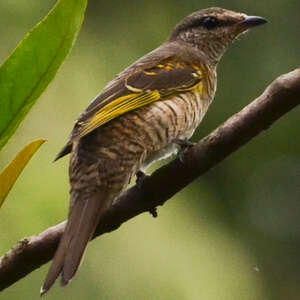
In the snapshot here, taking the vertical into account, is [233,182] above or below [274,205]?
above

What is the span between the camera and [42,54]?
173 cm

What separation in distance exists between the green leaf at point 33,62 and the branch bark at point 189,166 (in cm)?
36

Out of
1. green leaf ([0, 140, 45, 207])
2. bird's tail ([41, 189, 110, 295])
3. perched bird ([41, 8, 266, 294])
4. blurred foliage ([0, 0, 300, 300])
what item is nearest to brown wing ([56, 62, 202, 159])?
perched bird ([41, 8, 266, 294])

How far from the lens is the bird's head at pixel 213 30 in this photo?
3.97 meters

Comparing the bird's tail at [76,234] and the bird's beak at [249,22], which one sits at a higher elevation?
the bird's tail at [76,234]

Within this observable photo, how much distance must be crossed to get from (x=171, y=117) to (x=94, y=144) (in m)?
0.39

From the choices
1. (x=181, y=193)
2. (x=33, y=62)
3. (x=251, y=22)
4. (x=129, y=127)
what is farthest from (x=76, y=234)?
(x=181, y=193)

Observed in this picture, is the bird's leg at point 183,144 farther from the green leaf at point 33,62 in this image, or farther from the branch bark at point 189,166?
the green leaf at point 33,62

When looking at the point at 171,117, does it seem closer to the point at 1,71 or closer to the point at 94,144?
the point at 94,144

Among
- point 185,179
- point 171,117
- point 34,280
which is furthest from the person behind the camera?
point 34,280

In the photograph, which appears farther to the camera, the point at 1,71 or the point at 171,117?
the point at 171,117

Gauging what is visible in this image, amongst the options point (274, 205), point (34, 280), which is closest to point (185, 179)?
point (34, 280)

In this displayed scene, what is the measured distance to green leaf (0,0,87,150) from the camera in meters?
1.71

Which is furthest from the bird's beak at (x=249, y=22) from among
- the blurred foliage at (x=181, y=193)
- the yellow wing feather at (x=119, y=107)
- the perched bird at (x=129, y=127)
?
the blurred foliage at (x=181, y=193)
